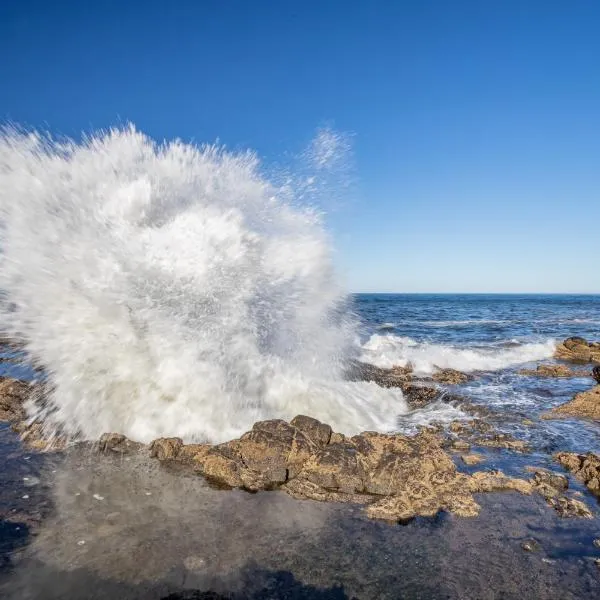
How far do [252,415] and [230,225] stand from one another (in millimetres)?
3400

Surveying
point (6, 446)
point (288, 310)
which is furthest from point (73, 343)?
point (288, 310)

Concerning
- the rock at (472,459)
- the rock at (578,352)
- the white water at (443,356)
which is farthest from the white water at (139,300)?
the rock at (578,352)

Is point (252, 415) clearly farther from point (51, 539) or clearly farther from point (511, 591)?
point (511, 591)

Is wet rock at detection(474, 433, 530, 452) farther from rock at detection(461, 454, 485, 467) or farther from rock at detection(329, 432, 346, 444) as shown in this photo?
rock at detection(329, 432, 346, 444)

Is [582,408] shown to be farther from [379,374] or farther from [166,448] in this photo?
[166,448]

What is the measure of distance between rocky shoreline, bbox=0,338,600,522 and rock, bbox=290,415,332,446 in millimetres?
13

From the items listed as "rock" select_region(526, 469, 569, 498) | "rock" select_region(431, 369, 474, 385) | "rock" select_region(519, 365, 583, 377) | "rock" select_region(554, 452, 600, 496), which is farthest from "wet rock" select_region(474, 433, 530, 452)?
"rock" select_region(519, 365, 583, 377)

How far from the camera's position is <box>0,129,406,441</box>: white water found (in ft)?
21.9

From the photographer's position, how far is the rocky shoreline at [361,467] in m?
4.55

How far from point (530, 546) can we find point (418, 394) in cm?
579

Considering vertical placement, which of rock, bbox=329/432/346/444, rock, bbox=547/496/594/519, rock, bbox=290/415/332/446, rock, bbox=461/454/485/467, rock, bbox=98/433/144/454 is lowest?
rock, bbox=461/454/485/467

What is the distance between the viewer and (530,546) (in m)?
3.76

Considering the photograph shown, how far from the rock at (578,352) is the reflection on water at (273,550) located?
1373cm

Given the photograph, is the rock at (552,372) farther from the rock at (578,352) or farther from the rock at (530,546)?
the rock at (530,546)
